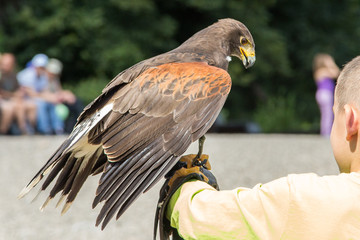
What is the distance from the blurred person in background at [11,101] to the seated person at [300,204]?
896 centimetres

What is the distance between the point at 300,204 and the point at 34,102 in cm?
923

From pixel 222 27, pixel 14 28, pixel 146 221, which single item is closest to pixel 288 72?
pixel 14 28

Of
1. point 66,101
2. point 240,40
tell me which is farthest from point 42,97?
point 240,40

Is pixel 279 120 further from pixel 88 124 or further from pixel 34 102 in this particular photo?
pixel 88 124

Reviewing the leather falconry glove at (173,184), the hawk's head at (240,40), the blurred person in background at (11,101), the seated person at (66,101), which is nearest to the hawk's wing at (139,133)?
the leather falconry glove at (173,184)

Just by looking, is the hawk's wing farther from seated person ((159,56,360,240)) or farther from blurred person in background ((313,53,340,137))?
blurred person in background ((313,53,340,137))

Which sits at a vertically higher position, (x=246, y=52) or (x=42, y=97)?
(x=246, y=52)

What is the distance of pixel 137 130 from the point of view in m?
2.34

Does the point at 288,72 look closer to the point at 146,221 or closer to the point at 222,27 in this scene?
the point at 146,221

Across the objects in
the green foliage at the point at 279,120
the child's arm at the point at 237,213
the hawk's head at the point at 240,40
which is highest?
the child's arm at the point at 237,213

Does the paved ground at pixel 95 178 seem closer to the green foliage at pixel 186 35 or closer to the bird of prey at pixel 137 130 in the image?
the bird of prey at pixel 137 130

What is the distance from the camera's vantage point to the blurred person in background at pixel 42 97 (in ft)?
33.8

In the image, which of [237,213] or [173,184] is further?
[173,184]

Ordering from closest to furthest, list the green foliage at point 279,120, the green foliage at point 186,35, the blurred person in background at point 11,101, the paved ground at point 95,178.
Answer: the paved ground at point 95,178, the blurred person in background at point 11,101, the green foliage at point 279,120, the green foliage at point 186,35
